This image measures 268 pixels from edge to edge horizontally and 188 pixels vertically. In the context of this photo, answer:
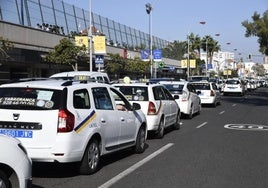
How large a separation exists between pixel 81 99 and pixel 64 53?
26971 mm

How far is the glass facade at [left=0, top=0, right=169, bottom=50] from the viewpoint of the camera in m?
33.6

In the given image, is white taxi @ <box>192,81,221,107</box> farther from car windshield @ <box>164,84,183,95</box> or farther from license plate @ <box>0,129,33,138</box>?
license plate @ <box>0,129,33,138</box>

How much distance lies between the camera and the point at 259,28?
5156 centimetres

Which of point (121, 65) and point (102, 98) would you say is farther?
point (121, 65)

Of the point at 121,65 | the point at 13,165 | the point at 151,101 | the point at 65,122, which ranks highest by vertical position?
the point at 121,65

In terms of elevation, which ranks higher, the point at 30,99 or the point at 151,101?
the point at 30,99

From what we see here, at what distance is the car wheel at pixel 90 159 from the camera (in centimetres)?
823

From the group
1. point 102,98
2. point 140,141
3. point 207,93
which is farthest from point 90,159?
point 207,93

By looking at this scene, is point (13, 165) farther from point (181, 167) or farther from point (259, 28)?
point (259, 28)

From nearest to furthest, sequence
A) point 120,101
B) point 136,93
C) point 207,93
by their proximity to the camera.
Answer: point 120,101
point 136,93
point 207,93

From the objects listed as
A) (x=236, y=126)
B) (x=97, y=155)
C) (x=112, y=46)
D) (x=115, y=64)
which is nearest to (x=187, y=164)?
(x=97, y=155)

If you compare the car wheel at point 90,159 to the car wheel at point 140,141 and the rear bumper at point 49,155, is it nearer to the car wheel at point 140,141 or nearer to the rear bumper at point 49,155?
the rear bumper at point 49,155

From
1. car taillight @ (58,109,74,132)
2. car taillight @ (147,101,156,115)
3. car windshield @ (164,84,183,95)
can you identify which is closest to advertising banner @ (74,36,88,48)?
car windshield @ (164,84,183,95)

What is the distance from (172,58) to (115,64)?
3709cm
